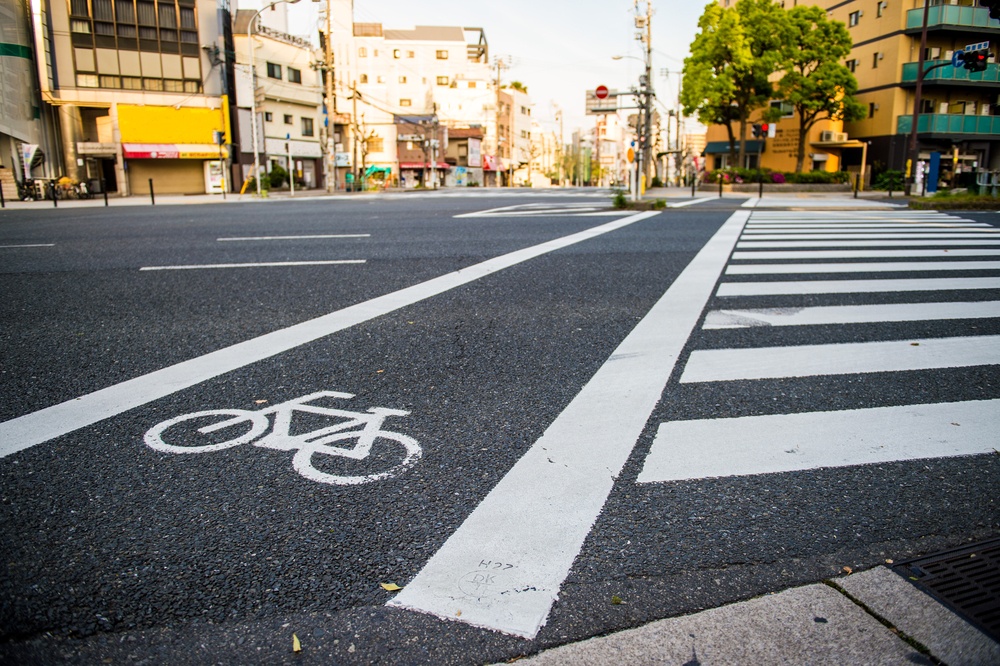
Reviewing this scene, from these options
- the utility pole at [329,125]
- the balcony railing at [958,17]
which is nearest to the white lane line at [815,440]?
the utility pole at [329,125]

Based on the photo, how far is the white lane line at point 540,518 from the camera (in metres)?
1.81

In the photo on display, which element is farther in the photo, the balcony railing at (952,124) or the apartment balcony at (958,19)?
the balcony railing at (952,124)

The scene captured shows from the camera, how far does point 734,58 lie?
3862 cm

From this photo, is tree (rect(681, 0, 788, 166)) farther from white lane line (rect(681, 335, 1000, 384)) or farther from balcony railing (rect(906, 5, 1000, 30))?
white lane line (rect(681, 335, 1000, 384))

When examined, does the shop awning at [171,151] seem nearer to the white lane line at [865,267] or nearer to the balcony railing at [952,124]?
the white lane line at [865,267]

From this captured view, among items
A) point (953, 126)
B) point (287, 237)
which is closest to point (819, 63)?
point (953, 126)

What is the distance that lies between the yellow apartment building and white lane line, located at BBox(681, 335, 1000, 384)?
3808 centimetres

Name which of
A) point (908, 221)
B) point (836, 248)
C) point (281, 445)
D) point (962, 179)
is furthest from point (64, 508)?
point (962, 179)

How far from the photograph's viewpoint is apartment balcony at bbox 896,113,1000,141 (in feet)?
122

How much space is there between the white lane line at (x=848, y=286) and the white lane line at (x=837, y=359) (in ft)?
5.29

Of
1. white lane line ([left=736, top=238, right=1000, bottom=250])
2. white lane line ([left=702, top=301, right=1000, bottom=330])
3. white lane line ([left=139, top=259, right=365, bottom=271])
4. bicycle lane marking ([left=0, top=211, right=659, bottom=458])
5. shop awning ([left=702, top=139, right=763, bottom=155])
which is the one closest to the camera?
bicycle lane marking ([left=0, top=211, right=659, bottom=458])

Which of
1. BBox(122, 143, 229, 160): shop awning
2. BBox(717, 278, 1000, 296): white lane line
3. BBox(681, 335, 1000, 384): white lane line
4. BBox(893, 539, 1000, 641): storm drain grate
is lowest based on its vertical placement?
BBox(893, 539, 1000, 641): storm drain grate

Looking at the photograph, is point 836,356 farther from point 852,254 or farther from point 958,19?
point 958,19

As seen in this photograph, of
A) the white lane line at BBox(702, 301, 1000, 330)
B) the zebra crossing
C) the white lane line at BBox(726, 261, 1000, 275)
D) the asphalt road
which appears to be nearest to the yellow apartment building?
the white lane line at BBox(726, 261, 1000, 275)
